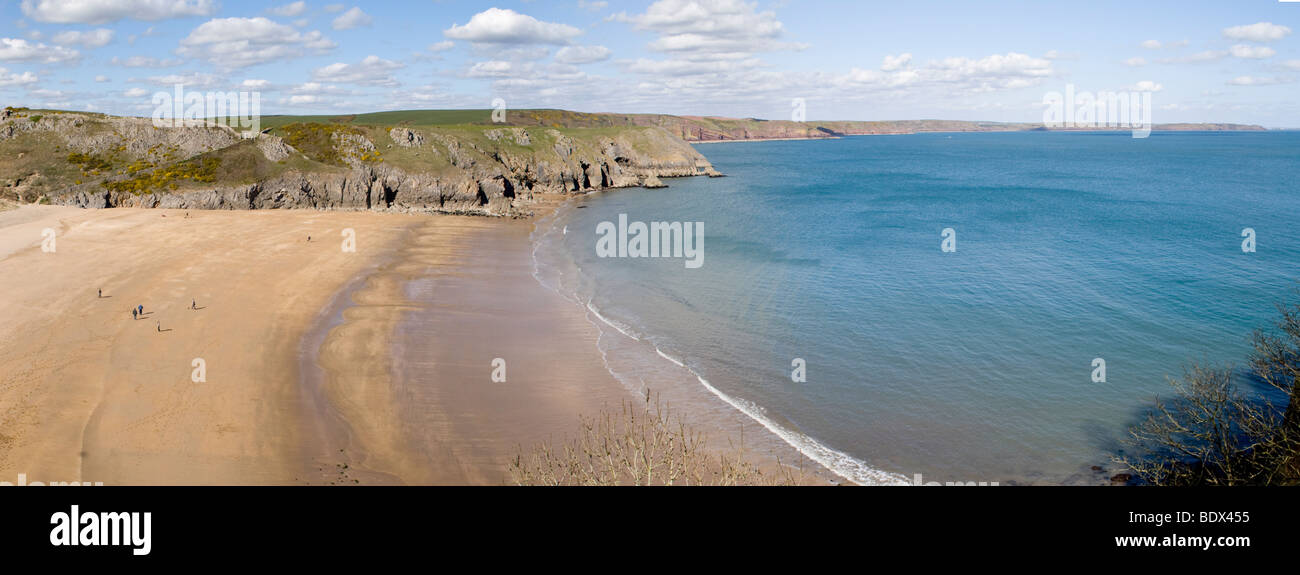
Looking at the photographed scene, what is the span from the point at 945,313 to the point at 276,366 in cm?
3158

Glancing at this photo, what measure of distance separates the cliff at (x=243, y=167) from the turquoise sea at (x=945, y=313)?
13.3m

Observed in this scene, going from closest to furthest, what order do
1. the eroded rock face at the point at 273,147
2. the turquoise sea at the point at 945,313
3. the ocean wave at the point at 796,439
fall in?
the ocean wave at the point at 796,439 < the turquoise sea at the point at 945,313 < the eroded rock face at the point at 273,147

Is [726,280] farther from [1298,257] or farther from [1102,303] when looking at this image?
[1298,257]

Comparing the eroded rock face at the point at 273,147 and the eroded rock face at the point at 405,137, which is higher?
the eroded rock face at the point at 405,137

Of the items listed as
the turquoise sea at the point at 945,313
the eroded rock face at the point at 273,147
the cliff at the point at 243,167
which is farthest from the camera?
the eroded rock face at the point at 273,147

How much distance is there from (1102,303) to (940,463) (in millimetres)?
23660

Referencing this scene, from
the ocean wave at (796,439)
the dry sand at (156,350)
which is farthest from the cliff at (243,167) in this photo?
the ocean wave at (796,439)

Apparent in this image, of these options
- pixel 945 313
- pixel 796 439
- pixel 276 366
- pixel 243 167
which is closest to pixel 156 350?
pixel 276 366

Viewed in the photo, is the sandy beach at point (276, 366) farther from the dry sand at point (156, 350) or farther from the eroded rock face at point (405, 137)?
the eroded rock face at point (405, 137)

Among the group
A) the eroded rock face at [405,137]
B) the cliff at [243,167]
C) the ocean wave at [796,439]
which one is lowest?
the ocean wave at [796,439]

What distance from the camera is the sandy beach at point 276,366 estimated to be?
1936 cm

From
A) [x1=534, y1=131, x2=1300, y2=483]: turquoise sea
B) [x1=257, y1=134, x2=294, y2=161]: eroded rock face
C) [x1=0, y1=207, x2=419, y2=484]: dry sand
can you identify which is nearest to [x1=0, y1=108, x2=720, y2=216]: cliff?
[x1=257, y1=134, x2=294, y2=161]: eroded rock face

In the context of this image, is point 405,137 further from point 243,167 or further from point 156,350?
point 156,350
